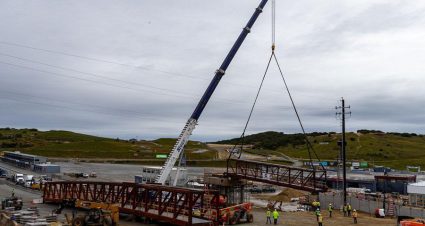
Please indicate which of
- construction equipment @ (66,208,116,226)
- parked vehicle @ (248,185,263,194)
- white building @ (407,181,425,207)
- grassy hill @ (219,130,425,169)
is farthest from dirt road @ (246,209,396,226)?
grassy hill @ (219,130,425,169)

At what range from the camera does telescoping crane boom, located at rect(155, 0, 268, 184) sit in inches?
1661

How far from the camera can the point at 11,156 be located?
11550 cm

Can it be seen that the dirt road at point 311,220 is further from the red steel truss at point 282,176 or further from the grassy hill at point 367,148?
the grassy hill at point 367,148

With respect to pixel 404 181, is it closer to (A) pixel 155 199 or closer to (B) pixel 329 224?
(B) pixel 329 224

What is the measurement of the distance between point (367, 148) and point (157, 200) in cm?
12886

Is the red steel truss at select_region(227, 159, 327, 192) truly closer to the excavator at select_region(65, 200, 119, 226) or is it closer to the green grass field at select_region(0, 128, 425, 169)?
the excavator at select_region(65, 200, 119, 226)

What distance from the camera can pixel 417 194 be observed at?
4712 cm

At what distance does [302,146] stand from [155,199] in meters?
147

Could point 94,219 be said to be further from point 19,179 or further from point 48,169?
point 48,169

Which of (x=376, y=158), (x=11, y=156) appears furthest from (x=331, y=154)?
(x=11, y=156)

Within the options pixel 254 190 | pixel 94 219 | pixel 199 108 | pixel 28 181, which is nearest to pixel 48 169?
pixel 28 181

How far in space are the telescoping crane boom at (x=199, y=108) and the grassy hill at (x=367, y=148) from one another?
290 feet

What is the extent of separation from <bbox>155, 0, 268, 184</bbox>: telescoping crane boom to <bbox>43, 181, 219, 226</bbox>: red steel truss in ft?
15.1

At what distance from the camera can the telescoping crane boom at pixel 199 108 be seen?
42188mm
